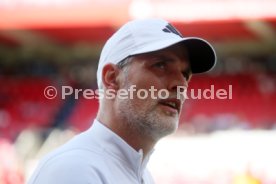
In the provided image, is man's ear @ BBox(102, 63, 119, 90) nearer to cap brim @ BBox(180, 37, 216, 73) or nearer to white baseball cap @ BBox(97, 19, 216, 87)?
white baseball cap @ BBox(97, 19, 216, 87)

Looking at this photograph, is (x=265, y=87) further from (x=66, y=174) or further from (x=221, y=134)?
(x=66, y=174)

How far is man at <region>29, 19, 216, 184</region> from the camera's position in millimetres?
1688

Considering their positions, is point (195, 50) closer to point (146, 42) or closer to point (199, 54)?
point (199, 54)

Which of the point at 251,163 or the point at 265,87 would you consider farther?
the point at 265,87

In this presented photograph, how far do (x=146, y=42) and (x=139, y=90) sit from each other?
0.12 m

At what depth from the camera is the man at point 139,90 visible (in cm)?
169

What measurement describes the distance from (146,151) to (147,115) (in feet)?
0.30

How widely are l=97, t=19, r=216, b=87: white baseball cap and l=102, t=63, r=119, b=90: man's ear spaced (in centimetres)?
1

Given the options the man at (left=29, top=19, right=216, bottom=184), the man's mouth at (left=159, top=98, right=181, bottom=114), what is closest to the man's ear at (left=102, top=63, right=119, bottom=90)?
the man at (left=29, top=19, right=216, bottom=184)

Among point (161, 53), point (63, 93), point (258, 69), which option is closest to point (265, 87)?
point (258, 69)

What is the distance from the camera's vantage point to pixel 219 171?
24.5 ft

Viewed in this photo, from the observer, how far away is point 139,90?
1.75m

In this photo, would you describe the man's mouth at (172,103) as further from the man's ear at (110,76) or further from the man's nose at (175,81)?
the man's ear at (110,76)

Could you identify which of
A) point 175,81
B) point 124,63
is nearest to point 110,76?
point 124,63
